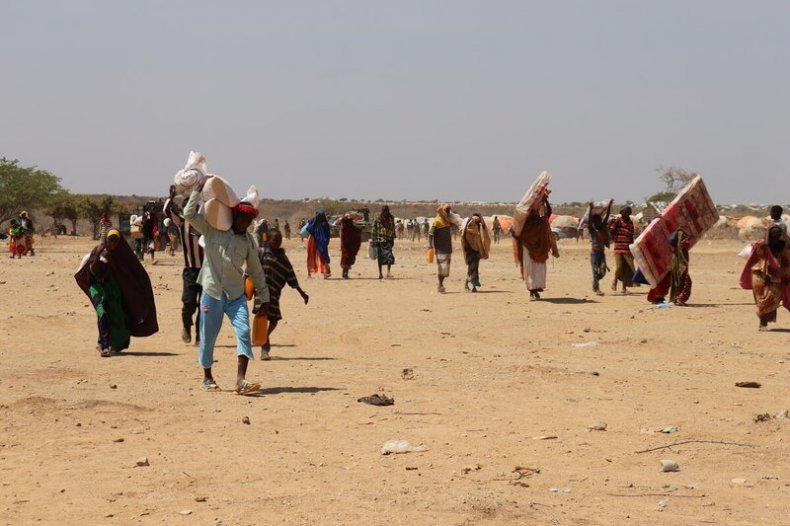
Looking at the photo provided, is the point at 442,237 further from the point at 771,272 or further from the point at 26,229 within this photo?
the point at 26,229

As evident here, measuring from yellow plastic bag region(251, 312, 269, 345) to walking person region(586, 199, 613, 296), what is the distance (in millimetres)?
10753

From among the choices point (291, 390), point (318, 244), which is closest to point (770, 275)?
point (291, 390)

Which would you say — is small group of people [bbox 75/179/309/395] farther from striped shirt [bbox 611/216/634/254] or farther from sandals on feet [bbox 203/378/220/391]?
striped shirt [bbox 611/216/634/254]

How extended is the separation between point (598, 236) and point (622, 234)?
56 centimetres

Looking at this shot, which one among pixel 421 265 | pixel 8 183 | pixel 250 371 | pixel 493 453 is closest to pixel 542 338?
pixel 250 371

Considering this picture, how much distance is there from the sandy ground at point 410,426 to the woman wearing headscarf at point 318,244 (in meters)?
11.6

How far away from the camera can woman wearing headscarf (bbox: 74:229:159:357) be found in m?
13.0

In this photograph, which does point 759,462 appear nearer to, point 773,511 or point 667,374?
point 773,511

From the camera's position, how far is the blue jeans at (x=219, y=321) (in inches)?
401

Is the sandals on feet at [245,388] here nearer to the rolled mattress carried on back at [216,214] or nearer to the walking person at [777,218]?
the rolled mattress carried on back at [216,214]

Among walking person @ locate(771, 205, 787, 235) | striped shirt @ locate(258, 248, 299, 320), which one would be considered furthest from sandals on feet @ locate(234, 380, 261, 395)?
walking person @ locate(771, 205, 787, 235)

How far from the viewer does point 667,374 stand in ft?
38.4

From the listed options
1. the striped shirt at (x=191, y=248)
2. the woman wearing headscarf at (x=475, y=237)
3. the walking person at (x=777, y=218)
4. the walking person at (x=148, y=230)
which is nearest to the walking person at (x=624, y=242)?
the woman wearing headscarf at (x=475, y=237)

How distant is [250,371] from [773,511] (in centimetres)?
624
